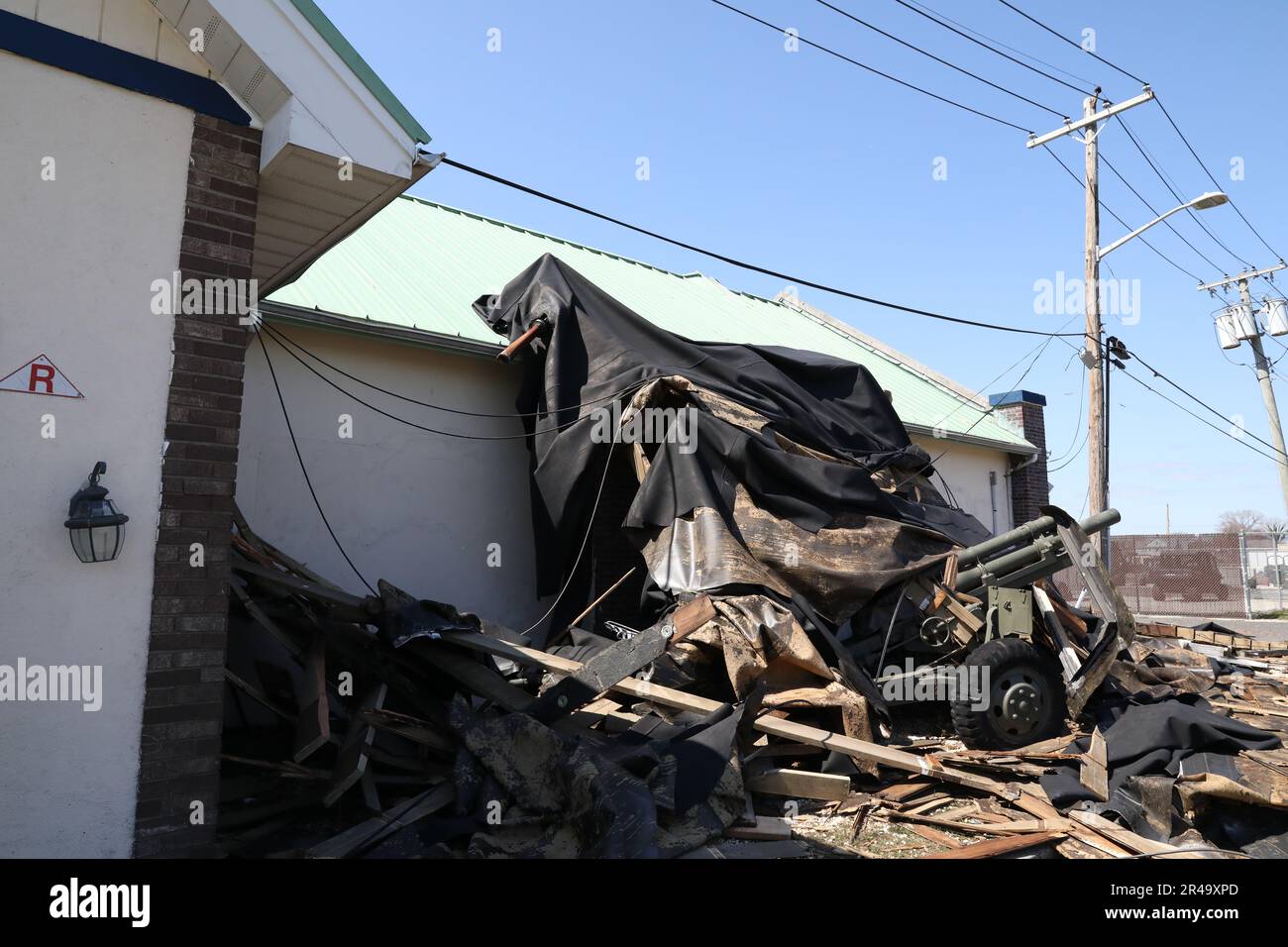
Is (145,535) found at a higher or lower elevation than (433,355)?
lower

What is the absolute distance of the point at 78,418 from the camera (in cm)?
394

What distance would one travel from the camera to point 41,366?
12.7ft

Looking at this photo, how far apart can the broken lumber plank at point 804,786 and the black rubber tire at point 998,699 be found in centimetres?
158

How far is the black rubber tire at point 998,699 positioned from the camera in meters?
6.64

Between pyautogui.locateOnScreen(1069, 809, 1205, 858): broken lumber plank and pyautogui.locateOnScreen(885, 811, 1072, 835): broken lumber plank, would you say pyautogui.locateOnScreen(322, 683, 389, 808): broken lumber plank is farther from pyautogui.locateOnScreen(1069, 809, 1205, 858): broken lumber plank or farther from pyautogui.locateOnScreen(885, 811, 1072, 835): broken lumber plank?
pyautogui.locateOnScreen(1069, 809, 1205, 858): broken lumber plank

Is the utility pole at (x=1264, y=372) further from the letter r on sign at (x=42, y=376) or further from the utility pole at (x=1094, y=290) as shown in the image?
the letter r on sign at (x=42, y=376)

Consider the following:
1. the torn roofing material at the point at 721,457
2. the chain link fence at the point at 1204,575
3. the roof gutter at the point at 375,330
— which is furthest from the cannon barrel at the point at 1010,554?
the chain link fence at the point at 1204,575

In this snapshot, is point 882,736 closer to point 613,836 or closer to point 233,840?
point 613,836

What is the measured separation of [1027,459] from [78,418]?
16044 mm

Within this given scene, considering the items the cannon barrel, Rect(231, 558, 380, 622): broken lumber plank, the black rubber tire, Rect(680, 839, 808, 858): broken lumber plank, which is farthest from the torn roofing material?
Rect(231, 558, 380, 622): broken lumber plank

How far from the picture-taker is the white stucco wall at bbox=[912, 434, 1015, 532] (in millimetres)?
14711
